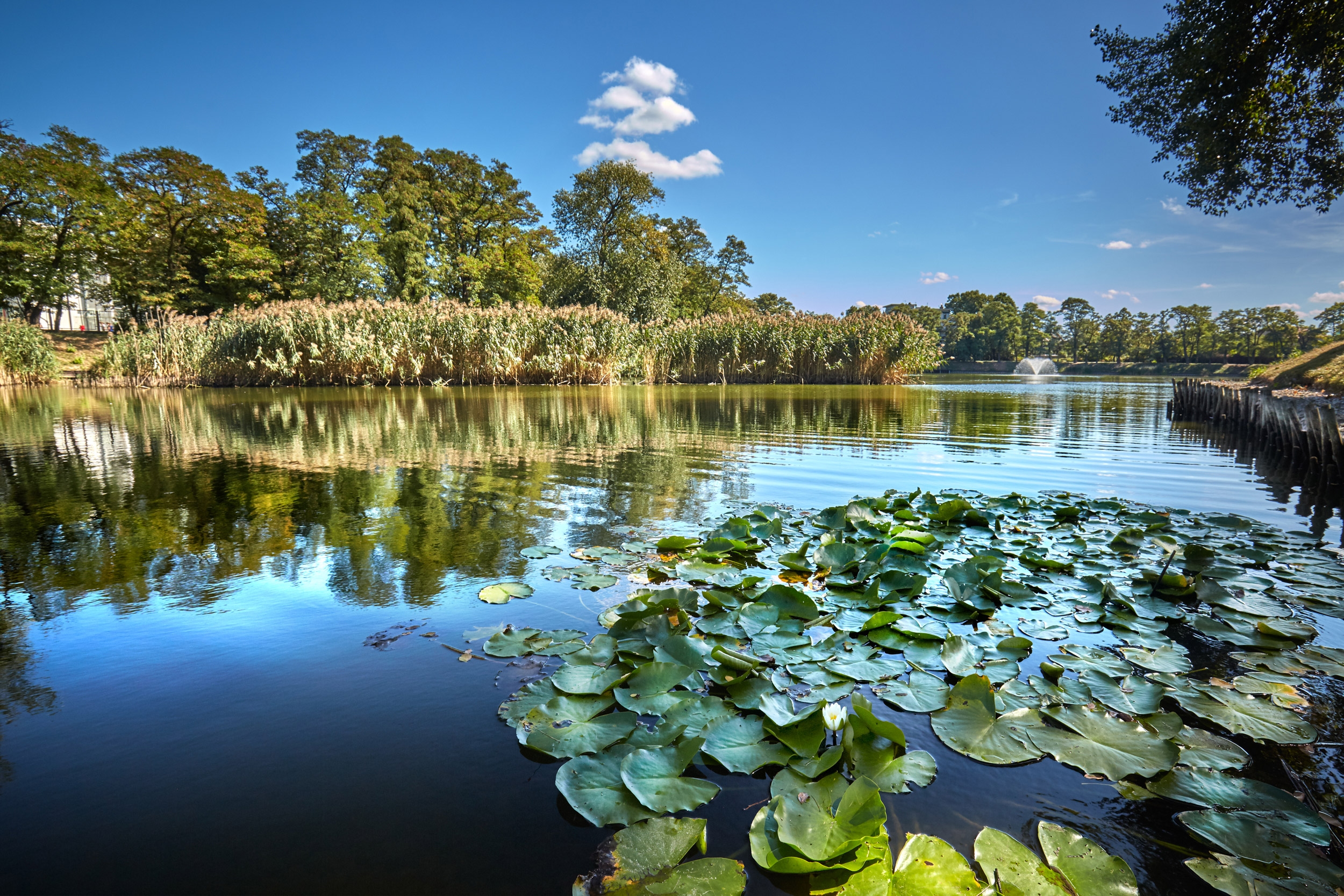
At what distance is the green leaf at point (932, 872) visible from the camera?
3.55ft

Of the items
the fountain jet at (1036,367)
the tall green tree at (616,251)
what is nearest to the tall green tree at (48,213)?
the tall green tree at (616,251)

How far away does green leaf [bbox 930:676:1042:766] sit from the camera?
1.52 metres

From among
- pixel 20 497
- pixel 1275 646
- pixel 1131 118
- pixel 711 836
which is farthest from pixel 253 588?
pixel 1131 118

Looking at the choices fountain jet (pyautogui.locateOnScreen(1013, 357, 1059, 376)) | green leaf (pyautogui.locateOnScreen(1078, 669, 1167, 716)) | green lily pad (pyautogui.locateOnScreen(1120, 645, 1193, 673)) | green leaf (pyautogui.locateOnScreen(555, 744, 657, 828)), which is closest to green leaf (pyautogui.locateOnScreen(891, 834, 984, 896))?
green leaf (pyautogui.locateOnScreen(555, 744, 657, 828))

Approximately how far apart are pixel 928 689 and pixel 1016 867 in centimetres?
70

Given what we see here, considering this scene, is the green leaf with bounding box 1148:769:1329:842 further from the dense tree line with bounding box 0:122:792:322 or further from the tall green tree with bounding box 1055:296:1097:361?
the tall green tree with bounding box 1055:296:1097:361

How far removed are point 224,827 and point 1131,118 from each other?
53.2 ft

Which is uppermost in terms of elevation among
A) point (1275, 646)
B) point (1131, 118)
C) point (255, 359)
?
point (1131, 118)

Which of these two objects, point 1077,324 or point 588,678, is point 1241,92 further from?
point 1077,324

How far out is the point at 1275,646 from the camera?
6.95 feet

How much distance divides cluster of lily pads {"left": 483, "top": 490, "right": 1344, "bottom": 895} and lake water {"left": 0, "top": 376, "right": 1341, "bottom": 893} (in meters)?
0.09

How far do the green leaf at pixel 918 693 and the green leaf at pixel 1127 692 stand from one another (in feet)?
A: 1.43

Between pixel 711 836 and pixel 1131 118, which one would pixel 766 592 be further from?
pixel 1131 118

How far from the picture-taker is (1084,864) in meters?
1.15
